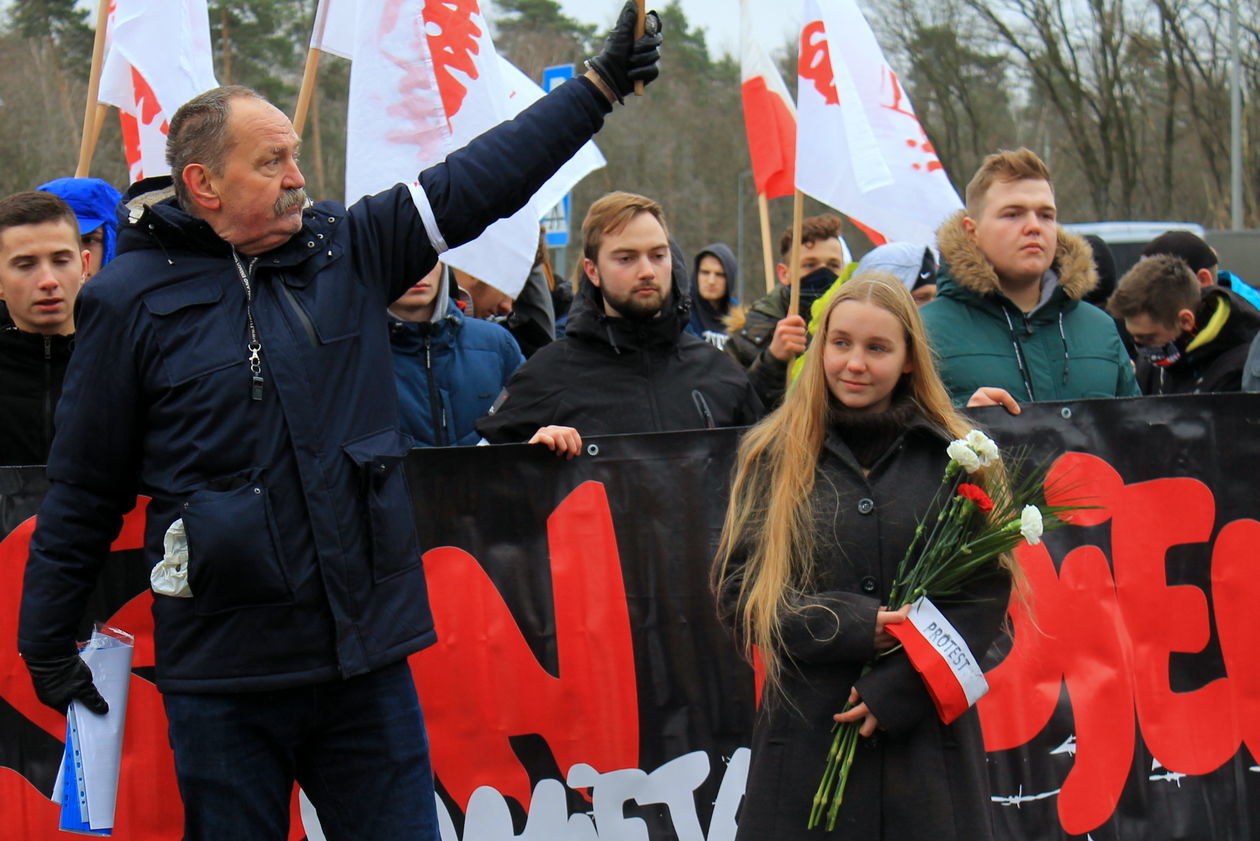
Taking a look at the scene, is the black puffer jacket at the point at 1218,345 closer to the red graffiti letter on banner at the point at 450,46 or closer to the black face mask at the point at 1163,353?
the black face mask at the point at 1163,353

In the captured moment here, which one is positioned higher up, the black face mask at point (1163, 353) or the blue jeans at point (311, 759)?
the black face mask at point (1163, 353)

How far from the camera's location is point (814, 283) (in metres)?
7.44

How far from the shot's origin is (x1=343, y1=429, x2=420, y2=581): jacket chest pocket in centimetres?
293

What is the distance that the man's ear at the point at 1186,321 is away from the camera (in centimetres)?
609

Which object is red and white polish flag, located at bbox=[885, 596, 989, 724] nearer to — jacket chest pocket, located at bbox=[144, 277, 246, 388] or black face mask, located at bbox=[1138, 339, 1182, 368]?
jacket chest pocket, located at bbox=[144, 277, 246, 388]

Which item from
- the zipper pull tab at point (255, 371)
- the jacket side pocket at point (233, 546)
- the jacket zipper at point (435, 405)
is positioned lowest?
the jacket side pocket at point (233, 546)

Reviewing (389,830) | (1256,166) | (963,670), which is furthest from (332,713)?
(1256,166)

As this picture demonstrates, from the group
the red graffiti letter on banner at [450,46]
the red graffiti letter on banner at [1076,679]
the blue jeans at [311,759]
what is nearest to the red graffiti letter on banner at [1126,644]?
the red graffiti letter on banner at [1076,679]

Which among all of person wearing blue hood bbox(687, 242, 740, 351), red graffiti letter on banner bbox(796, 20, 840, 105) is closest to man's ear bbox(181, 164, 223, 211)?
red graffiti letter on banner bbox(796, 20, 840, 105)

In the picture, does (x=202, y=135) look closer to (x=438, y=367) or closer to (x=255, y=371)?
(x=255, y=371)

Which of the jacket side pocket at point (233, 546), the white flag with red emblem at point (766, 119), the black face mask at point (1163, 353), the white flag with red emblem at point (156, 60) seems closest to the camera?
the jacket side pocket at point (233, 546)

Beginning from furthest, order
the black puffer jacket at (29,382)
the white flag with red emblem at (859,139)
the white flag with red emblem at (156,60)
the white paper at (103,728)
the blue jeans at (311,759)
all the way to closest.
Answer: the white flag with red emblem at (859,139)
the white flag with red emblem at (156,60)
the black puffer jacket at (29,382)
the white paper at (103,728)
the blue jeans at (311,759)

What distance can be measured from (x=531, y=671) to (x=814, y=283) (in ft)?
12.6

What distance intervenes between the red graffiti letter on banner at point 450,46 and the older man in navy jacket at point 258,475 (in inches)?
69.2
